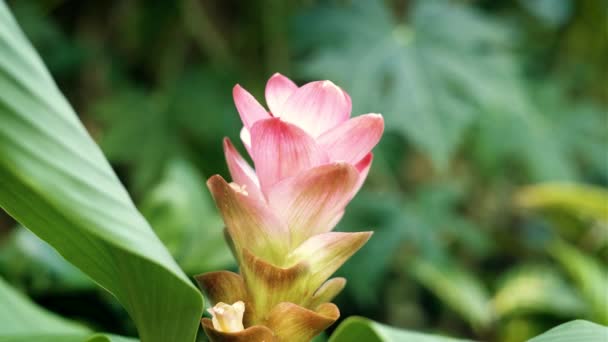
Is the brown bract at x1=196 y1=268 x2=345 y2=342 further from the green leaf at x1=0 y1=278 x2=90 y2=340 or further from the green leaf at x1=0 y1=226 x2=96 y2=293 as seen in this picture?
the green leaf at x1=0 y1=226 x2=96 y2=293

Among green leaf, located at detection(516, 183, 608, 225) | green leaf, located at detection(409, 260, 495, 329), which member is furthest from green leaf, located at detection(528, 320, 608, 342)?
green leaf, located at detection(409, 260, 495, 329)

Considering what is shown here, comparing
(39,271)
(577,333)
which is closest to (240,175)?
(577,333)

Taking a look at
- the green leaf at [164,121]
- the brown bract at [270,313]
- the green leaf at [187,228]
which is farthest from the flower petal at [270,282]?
the green leaf at [164,121]

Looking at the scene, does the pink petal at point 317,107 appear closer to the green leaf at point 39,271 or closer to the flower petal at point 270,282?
the flower petal at point 270,282

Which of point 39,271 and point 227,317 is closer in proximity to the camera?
point 227,317

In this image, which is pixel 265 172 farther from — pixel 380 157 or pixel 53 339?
pixel 380 157

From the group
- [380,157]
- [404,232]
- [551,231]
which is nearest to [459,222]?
[404,232]

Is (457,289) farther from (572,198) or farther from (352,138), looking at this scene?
(352,138)
